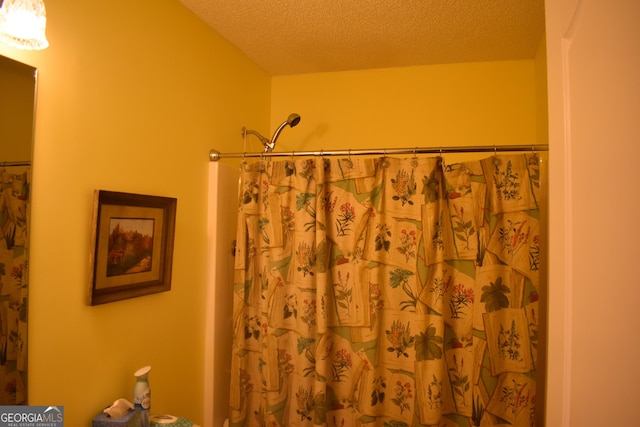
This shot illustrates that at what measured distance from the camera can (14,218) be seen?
34.8 inches

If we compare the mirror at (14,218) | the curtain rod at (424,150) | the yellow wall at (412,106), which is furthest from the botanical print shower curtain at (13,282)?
the yellow wall at (412,106)

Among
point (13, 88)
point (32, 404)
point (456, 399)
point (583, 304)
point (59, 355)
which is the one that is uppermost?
point (13, 88)

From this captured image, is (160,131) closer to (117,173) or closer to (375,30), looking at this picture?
(117,173)

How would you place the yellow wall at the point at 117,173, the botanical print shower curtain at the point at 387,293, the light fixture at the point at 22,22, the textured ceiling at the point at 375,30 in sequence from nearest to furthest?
1. the light fixture at the point at 22,22
2. the yellow wall at the point at 117,173
3. the botanical print shower curtain at the point at 387,293
4. the textured ceiling at the point at 375,30

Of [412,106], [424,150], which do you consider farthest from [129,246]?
[412,106]

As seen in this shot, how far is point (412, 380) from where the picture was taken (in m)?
1.50

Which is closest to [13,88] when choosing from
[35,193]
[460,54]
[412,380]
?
[35,193]

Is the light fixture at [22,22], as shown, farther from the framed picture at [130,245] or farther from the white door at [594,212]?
the white door at [594,212]

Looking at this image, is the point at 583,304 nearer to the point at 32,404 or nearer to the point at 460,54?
the point at 32,404

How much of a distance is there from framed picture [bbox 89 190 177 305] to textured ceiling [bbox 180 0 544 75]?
0.97m

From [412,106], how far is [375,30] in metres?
0.56

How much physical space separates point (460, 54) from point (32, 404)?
2.41m

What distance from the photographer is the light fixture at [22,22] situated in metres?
0.75

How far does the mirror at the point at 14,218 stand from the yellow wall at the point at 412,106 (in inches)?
60.3
